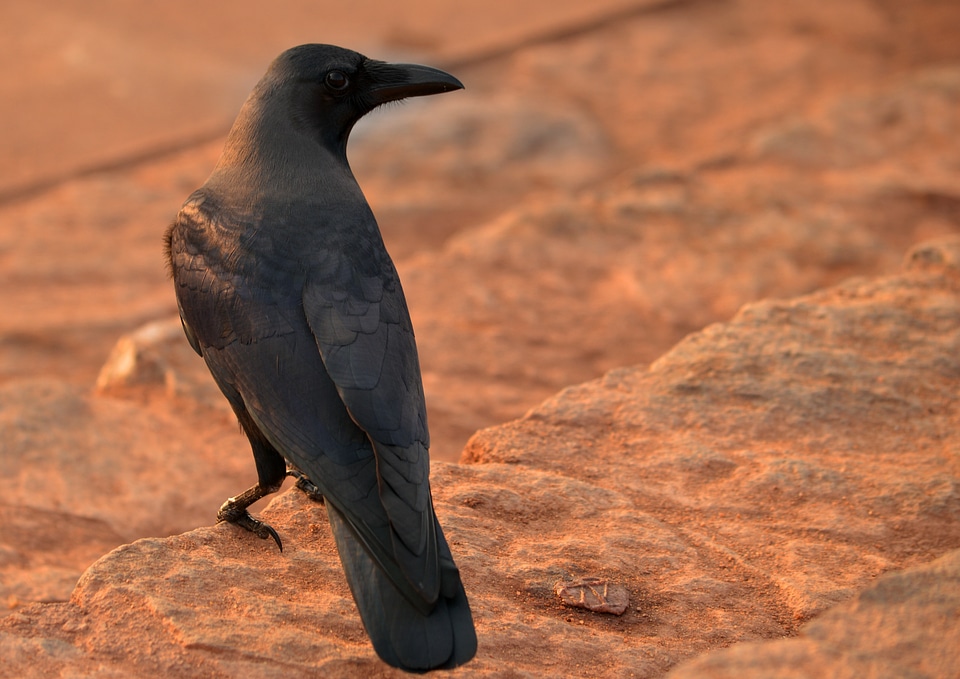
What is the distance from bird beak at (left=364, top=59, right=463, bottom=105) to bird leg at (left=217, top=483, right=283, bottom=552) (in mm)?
1356

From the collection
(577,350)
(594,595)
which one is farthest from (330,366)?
(577,350)

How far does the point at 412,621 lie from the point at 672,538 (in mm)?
1107

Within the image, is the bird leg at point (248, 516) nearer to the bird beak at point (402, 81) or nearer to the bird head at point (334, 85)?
the bird head at point (334, 85)

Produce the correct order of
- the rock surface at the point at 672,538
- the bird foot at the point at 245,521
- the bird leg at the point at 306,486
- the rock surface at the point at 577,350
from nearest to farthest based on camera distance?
1. the rock surface at the point at 672,538
2. the rock surface at the point at 577,350
3. the bird foot at the point at 245,521
4. the bird leg at the point at 306,486

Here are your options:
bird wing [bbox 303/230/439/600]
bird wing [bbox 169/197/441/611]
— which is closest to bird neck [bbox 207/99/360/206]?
bird wing [bbox 169/197/441/611]

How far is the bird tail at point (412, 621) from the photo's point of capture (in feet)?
8.25

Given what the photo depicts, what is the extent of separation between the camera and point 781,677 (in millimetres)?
2217

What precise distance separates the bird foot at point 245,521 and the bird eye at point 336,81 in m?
1.38

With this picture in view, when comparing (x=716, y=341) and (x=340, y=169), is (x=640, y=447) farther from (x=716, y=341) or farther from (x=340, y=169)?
(x=340, y=169)

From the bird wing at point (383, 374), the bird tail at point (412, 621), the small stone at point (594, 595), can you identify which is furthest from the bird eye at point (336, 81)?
the small stone at point (594, 595)

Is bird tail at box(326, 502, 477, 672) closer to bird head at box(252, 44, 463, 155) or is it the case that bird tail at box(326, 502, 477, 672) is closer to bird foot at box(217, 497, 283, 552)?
bird foot at box(217, 497, 283, 552)

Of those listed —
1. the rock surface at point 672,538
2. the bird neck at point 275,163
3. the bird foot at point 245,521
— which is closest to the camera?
the rock surface at point 672,538

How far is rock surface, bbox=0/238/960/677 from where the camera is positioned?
2764 mm

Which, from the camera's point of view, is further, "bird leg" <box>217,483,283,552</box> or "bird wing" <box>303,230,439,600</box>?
"bird leg" <box>217,483,283,552</box>
